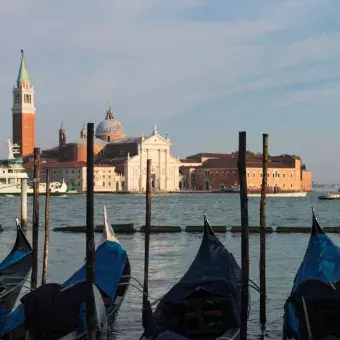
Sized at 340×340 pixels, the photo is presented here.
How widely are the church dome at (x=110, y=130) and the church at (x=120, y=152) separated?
2173 mm

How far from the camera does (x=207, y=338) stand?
6199 millimetres

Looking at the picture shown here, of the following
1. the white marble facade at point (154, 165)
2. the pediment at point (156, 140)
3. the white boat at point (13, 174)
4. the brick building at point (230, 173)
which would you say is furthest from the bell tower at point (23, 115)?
the brick building at point (230, 173)

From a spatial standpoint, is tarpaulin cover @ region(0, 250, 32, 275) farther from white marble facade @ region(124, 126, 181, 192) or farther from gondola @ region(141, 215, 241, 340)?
white marble facade @ region(124, 126, 181, 192)

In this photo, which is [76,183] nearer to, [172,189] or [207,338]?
[172,189]

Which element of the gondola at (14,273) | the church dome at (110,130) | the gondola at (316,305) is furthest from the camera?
the church dome at (110,130)

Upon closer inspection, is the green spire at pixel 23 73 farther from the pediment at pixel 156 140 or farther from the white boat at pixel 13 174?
the pediment at pixel 156 140

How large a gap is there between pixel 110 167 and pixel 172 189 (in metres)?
6.91

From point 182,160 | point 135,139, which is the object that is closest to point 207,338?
point 135,139

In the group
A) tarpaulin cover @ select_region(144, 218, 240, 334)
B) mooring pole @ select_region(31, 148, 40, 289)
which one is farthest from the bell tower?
tarpaulin cover @ select_region(144, 218, 240, 334)

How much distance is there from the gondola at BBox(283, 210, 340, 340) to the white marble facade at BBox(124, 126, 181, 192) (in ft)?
220

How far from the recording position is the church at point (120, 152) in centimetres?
7369

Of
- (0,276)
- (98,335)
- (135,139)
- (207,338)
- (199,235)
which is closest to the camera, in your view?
(98,335)

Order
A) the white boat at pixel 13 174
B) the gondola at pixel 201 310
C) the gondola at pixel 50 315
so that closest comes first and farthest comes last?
the gondola at pixel 50 315 < the gondola at pixel 201 310 < the white boat at pixel 13 174

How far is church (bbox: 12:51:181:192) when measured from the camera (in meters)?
73.7
